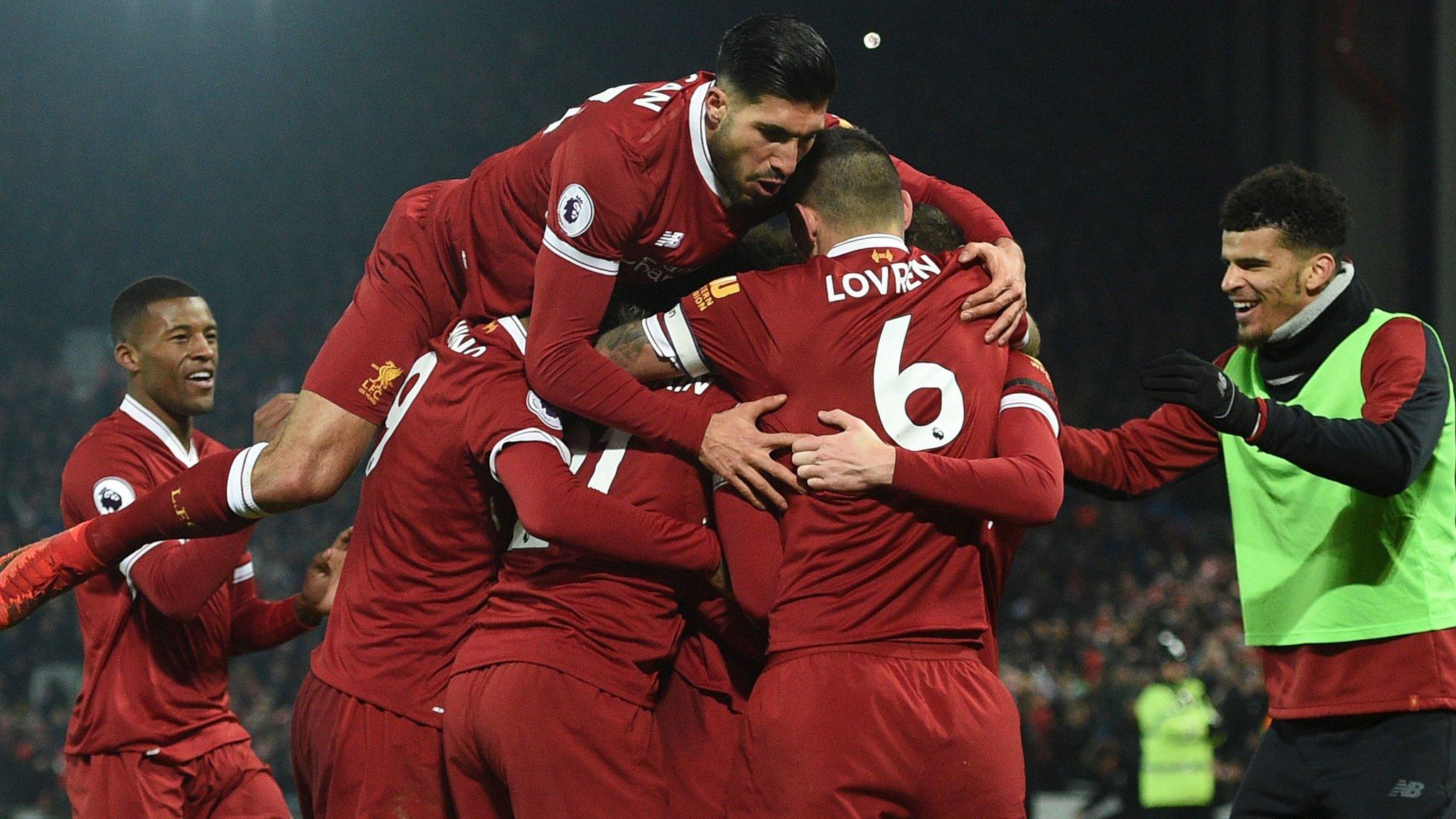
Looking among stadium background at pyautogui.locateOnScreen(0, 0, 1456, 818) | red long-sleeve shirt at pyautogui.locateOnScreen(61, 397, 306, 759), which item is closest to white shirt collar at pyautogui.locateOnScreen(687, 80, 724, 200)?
red long-sleeve shirt at pyautogui.locateOnScreen(61, 397, 306, 759)

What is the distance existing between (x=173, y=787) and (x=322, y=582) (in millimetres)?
805

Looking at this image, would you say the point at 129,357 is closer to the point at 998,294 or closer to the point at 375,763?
the point at 375,763

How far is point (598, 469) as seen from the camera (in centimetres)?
369

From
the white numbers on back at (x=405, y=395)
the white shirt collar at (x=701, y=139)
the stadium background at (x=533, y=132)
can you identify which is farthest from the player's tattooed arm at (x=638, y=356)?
the stadium background at (x=533, y=132)

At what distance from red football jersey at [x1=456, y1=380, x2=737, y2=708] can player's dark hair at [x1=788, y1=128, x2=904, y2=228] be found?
54cm

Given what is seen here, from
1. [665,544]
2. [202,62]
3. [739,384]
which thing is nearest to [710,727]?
[665,544]

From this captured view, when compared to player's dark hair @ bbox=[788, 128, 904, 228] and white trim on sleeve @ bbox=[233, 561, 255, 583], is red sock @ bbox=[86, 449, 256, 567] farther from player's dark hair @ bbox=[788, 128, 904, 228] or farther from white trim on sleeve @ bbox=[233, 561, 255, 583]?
player's dark hair @ bbox=[788, 128, 904, 228]

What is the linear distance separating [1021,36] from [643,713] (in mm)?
20007

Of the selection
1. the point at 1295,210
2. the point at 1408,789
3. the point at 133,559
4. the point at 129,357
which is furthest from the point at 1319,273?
the point at 129,357

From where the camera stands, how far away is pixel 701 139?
3650 millimetres

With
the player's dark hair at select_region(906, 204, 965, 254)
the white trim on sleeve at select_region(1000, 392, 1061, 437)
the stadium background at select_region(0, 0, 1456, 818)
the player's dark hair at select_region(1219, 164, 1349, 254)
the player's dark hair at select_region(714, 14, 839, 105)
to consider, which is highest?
the player's dark hair at select_region(714, 14, 839, 105)

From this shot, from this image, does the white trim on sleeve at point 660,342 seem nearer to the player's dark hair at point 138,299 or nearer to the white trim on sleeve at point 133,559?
the white trim on sleeve at point 133,559

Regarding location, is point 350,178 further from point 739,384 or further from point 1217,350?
point 739,384

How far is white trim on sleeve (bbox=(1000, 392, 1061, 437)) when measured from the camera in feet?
11.3
